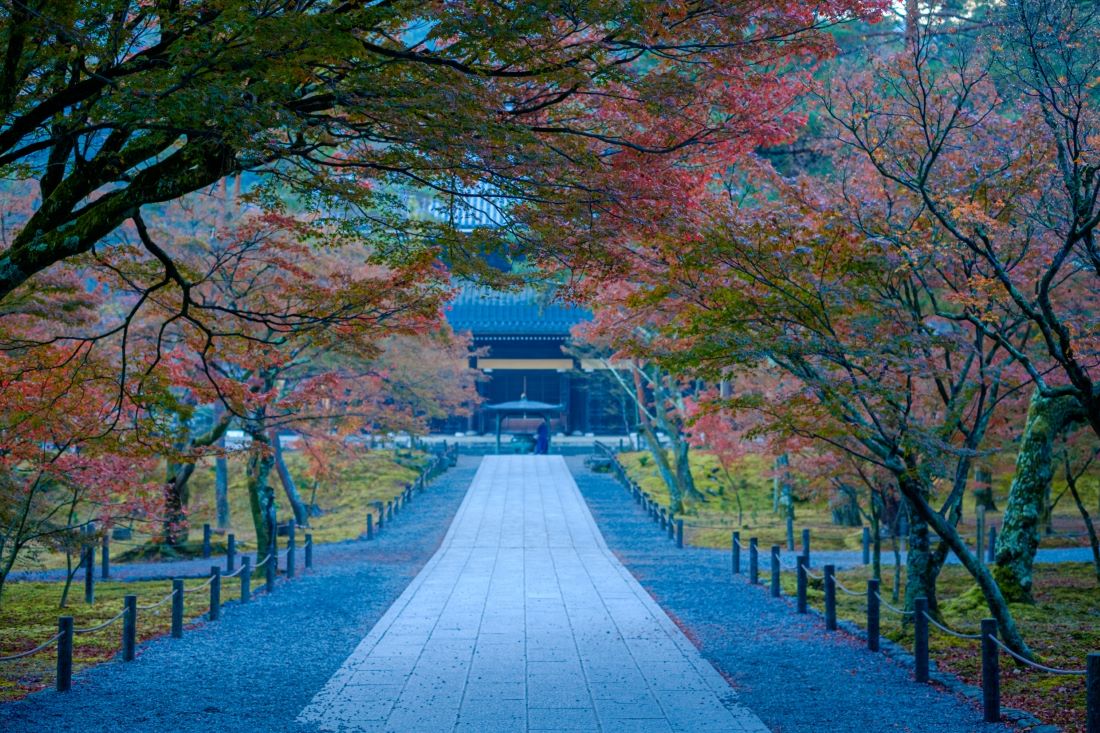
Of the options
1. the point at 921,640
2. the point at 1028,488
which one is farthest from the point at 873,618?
the point at 1028,488

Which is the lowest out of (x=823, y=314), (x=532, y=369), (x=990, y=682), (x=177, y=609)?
(x=177, y=609)

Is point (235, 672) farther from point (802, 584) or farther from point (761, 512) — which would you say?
point (761, 512)

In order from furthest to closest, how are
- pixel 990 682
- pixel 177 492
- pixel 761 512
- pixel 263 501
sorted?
1. pixel 761 512
2. pixel 177 492
3. pixel 263 501
4. pixel 990 682

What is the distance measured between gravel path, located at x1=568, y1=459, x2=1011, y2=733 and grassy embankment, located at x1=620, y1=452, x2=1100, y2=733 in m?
0.61

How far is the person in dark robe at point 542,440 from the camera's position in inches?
1437

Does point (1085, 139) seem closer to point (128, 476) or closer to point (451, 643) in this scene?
point (451, 643)

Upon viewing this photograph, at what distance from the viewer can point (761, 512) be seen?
→ 25594 mm

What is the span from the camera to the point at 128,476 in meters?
11.5

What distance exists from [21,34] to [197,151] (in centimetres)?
109

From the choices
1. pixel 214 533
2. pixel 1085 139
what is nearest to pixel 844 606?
pixel 1085 139

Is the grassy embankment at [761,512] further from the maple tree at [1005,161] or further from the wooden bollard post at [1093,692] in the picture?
the wooden bollard post at [1093,692]

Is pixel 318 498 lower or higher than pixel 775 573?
lower

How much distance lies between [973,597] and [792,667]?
445cm

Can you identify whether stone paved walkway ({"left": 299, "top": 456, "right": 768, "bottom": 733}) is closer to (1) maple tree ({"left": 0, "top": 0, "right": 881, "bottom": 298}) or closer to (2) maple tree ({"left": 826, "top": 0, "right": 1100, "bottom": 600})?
(1) maple tree ({"left": 0, "top": 0, "right": 881, "bottom": 298})
